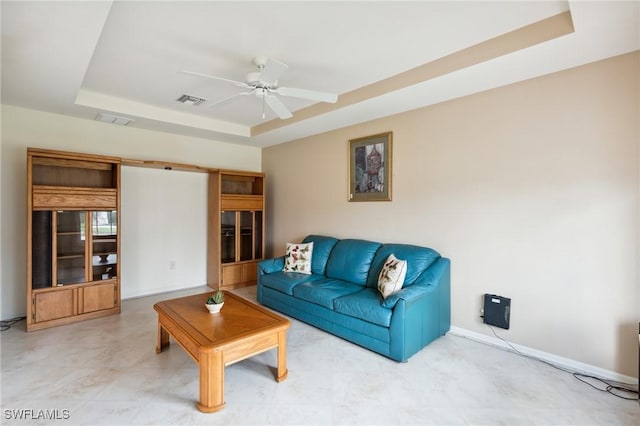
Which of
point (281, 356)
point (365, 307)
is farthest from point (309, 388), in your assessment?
point (365, 307)

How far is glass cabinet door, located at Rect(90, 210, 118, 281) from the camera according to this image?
365 centimetres

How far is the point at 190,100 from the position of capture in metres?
3.66

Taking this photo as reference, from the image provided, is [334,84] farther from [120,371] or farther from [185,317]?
[120,371]

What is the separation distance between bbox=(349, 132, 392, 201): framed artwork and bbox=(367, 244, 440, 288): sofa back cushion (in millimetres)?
663

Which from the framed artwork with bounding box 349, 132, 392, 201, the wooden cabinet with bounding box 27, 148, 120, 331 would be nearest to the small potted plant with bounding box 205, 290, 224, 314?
the wooden cabinet with bounding box 27, 148, 120, 331

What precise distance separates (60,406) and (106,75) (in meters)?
2.83

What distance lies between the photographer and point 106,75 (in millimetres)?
2977

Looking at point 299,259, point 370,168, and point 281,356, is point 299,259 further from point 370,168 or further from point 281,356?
point 281,356

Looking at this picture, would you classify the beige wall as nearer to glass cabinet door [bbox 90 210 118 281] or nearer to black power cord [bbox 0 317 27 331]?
glass cabinet door [bbox 90 210 118 281]

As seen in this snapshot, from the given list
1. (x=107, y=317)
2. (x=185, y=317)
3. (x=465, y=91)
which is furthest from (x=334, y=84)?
(x=107, y=317)

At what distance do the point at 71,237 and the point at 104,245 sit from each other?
1.10 feet

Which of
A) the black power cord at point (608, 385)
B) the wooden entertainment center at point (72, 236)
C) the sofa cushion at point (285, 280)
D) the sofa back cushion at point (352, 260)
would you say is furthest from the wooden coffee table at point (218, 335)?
the black power cord at point (608, 385)

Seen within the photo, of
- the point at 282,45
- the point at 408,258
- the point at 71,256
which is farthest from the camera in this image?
the point at 71,256

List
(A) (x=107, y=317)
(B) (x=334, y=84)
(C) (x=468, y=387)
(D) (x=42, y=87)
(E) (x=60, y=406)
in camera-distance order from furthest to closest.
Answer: (A) (x=107, y=317), (B) (x=334, y=84), (D) (x=42, y=87), (C) (x=468, y=387), (E) (x=60, y=406)
